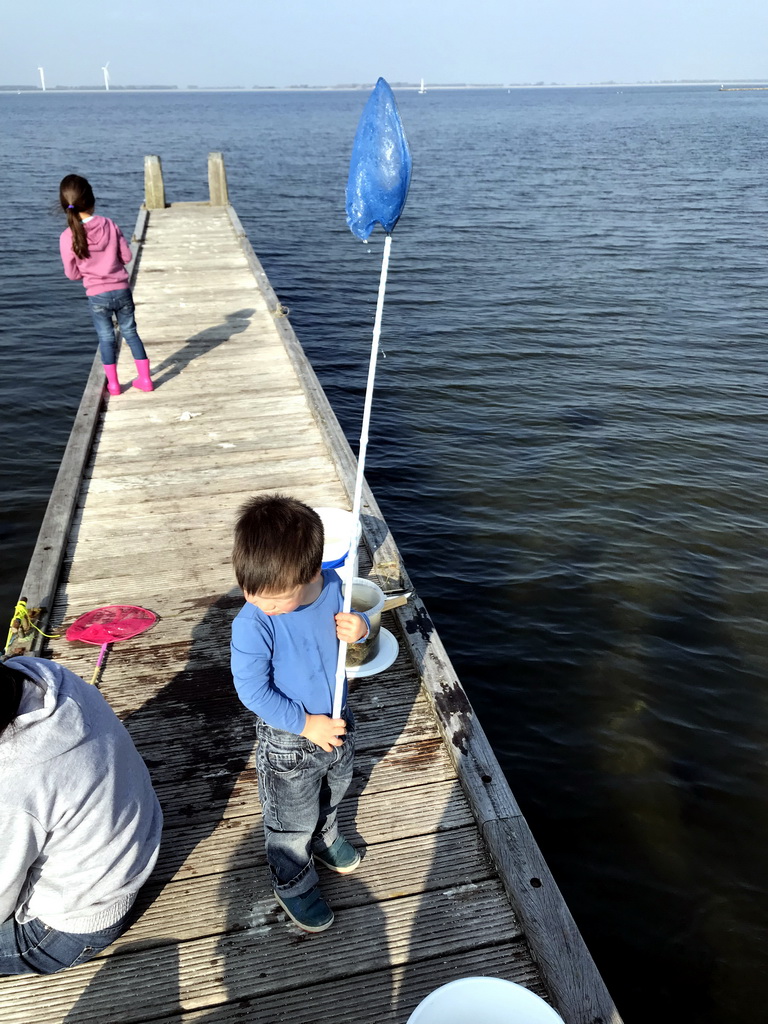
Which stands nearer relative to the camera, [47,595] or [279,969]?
[279,969]

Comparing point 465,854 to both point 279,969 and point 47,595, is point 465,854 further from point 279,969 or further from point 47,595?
point 47,595

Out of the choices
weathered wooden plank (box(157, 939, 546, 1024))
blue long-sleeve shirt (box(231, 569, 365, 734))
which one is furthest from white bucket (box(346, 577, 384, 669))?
weathered wooden plank (box(157, 939, 546, 1024))

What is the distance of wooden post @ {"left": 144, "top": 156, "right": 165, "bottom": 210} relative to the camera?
17.3 metres

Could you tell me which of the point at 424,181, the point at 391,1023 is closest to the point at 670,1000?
the point at 391,1023

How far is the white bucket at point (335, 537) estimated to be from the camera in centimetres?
409

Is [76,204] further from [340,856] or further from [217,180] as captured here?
[217,180]

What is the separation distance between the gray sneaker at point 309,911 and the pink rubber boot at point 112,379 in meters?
5.72

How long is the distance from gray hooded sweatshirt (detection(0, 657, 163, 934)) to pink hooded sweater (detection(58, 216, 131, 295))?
17.1ft

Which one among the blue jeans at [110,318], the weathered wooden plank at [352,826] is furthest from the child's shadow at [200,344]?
the weathered wooden plank at [352,826]

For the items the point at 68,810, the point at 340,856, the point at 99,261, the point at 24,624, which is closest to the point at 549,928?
the point at 340,856

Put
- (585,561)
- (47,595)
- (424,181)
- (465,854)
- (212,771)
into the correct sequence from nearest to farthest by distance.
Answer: (465,854) < (212,771) < (47,595) < (585,561) < (424,181)

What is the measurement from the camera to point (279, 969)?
2.71 m

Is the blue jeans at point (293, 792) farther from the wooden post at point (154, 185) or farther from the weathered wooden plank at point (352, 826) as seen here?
the wooden post at point (154, 185)

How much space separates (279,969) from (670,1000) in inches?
98.8
